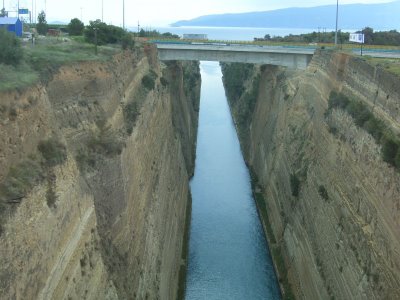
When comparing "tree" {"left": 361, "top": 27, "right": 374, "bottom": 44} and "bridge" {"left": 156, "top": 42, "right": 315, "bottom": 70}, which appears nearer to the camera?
"bridge" {"left": 156, "top": 42, "right": 315, "bottom": 70}

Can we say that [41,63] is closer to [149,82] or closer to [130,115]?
[130,115]

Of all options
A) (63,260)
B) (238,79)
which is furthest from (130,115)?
(238,79)

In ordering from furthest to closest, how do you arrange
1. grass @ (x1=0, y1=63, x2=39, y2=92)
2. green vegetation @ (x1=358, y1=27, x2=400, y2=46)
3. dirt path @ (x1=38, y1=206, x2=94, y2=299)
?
1. green vegetation @ (x1=358, y1=27, x2=400, y2=46)
2. grass @ (x1=0, y1=63, x2=39, y2=92)
3. dirt path @ (x1=38, y1=206, x2=94, y2=299)

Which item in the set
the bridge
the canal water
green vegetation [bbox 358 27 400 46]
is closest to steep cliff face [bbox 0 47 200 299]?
the canal water

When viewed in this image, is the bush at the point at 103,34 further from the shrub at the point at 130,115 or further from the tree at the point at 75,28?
the tree at the point at 75,28

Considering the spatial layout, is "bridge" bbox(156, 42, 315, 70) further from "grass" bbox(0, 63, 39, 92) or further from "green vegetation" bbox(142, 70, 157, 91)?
"grass" bbox(0, 63, 39, 92)

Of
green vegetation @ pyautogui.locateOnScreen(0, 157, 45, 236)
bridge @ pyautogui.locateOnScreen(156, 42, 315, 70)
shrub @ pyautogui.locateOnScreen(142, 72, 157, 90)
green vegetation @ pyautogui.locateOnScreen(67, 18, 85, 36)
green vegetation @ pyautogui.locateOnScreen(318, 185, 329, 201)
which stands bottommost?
green vegetation @ pyautogui.locateOnScreen(318, 185, 329, 201)
